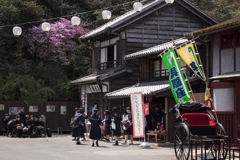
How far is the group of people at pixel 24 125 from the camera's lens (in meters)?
22.6

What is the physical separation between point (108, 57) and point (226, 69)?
1260 centimetres

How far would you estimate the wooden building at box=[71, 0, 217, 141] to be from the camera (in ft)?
73.3

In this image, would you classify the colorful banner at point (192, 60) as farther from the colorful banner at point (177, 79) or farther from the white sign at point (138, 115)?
the white sign at point (138, 115)

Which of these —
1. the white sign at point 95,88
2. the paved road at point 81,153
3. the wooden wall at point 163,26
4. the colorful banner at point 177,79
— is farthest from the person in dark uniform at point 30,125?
the colorful banner at point 177,79

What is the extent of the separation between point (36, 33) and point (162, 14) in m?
13.2

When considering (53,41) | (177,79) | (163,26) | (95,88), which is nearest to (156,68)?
(163,26)

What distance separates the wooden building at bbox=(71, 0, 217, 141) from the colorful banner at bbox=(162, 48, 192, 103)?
6511mm

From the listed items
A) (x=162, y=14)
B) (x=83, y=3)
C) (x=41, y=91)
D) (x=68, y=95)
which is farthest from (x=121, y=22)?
(x=83, y=3)

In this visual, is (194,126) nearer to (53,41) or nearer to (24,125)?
(24,125)

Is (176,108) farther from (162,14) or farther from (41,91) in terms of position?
(41,91)

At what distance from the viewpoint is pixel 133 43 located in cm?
2422

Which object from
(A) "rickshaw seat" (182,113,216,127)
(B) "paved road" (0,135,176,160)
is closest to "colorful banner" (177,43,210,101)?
(A) "rickshaw seat" (182,113,216,127)

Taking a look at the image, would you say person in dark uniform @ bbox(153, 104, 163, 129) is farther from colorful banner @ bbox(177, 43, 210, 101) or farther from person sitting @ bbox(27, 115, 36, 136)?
person sitting @ bbox(27, 115, 36, 136)

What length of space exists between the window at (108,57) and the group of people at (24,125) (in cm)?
631
